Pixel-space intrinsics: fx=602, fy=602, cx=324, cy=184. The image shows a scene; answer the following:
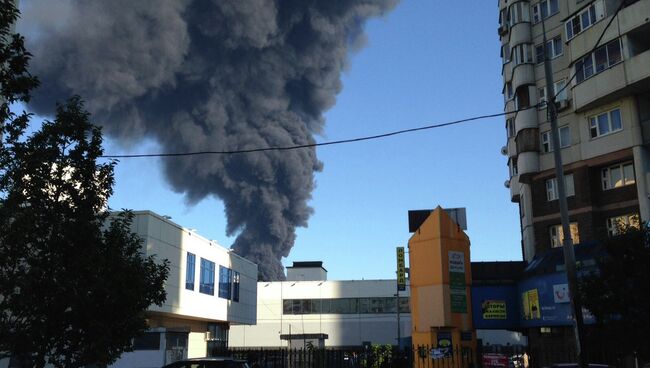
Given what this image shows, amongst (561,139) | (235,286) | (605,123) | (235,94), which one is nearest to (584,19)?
(605,123)

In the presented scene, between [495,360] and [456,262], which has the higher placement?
[456,262]

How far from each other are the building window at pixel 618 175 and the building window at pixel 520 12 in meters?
14.3

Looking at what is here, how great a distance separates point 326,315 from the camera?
267ft

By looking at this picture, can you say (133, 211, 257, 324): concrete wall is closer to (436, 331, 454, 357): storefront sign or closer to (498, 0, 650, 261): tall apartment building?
(436, 331, 454, 357): storefront sign

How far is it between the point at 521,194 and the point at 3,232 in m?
42.4

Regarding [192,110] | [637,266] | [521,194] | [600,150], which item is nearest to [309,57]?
[192,110]

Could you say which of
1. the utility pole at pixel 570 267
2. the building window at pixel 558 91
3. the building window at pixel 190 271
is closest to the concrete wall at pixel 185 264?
the building window at pixel 190 271

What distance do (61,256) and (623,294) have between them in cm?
1286

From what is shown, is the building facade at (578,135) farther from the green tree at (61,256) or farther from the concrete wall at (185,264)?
the green tree at (61,256)

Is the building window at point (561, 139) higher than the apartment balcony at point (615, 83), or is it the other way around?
the apartment balcony at point (615, 83)

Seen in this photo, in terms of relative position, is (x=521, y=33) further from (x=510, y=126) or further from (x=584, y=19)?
(x=510, y=126)

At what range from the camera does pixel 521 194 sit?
47.9m

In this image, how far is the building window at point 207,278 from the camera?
44.2 metres

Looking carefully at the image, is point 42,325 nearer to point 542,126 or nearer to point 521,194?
point 542,126
